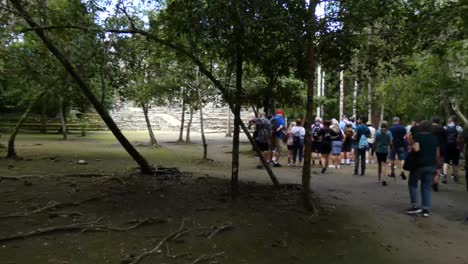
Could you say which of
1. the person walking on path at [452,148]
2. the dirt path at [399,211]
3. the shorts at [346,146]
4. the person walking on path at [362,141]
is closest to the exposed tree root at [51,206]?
the dirt path at [399,211]

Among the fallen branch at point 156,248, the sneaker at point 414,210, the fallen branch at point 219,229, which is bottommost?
the fallen branch at point 156,248

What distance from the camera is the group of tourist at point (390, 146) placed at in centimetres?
845

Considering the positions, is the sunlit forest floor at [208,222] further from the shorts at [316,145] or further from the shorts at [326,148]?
the shorts at [316,145]

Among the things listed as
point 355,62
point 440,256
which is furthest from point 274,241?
point 355,62

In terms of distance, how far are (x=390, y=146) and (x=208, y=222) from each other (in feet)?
23.2

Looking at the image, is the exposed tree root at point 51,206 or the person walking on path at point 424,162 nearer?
the exposed tree root at point 51,206

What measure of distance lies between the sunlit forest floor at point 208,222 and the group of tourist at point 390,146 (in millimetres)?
752

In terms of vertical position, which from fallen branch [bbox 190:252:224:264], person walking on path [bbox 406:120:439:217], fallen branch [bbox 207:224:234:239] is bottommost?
fallen branch [bbox 190:252:224:264]

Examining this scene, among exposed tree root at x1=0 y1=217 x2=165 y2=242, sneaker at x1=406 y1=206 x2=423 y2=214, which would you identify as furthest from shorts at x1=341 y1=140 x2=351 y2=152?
exposed tree root at x1=0 y1=217 x2=165 y2=242

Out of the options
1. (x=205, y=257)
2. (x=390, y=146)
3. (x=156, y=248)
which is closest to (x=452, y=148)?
(x=390, y=146)

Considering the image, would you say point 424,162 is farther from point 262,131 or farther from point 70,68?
point 70,68

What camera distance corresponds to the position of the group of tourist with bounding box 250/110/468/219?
27.7ft

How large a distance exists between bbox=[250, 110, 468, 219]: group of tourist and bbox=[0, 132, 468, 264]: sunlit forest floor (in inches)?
29.6

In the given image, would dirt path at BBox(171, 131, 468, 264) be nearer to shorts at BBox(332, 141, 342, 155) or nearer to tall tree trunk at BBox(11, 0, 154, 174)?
shorts at BBox(332, 141, 342, 155)
